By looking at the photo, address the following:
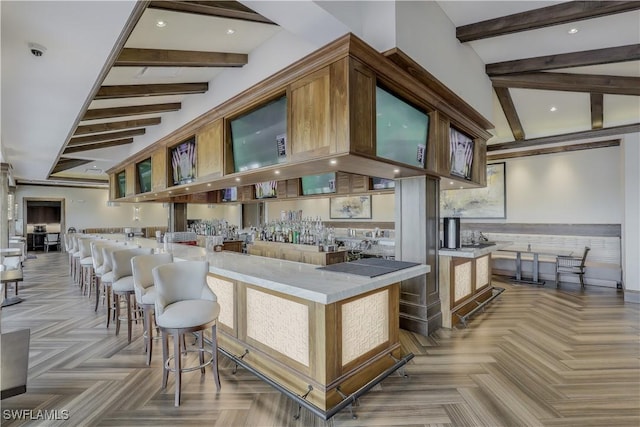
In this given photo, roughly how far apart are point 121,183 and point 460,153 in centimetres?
758

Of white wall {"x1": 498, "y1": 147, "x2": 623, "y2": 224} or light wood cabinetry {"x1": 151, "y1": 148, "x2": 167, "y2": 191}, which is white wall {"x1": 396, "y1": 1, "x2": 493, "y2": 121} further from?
light wood cabinetry {"x1": 151, "y1": 148, "x2": 167, "y2": 191}

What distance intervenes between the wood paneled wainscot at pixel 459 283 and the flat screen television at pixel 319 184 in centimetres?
264

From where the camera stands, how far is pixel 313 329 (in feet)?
7.24

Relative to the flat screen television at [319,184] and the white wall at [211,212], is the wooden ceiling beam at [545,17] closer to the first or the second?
the flat screen television at [319,184]

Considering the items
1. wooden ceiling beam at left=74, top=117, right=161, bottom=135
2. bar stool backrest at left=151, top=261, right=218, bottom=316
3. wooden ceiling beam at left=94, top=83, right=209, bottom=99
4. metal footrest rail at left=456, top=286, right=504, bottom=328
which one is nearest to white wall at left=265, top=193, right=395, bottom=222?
metal footrest rail at left=456, top=286, right=504, bottom=328

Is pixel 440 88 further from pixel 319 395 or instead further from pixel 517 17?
pixel 319 395

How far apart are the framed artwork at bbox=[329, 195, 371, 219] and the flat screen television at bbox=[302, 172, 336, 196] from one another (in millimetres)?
2843

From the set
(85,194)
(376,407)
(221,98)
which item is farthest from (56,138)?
(85,194)

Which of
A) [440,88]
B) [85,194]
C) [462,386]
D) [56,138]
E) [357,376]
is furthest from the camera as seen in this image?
[85,194]

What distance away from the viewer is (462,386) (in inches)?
101

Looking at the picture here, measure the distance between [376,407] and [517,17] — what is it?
3.88 meters

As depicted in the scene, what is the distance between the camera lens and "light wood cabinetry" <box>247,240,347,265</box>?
4.07 meters

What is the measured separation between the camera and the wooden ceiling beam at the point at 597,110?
5.04m

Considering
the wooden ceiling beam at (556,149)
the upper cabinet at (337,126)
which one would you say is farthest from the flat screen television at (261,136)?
the wooden ceiling beam at (556,149)
